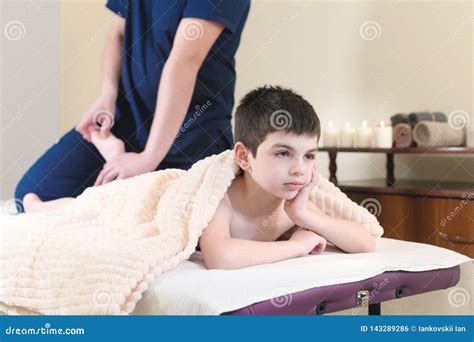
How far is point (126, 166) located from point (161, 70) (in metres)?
0.25

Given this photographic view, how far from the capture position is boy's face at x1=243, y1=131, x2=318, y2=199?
0.99 metres

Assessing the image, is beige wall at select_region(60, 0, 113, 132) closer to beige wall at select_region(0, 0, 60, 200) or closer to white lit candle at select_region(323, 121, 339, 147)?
beige wall at select_region(0, 0, 60, 200)

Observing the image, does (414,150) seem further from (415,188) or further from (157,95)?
(157,95)

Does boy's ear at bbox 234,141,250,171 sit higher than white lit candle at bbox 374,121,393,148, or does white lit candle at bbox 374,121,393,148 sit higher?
white lit candle at bbox 374,121,393,148

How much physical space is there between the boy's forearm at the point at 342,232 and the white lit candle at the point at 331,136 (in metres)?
1.00

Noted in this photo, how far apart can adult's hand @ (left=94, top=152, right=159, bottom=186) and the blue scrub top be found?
0.06 metres

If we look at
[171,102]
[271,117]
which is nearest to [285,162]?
[271,117]

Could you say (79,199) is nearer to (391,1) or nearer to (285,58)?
(285,58)

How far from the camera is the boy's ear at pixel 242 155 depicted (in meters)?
1.06

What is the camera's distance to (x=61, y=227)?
1.17 meters

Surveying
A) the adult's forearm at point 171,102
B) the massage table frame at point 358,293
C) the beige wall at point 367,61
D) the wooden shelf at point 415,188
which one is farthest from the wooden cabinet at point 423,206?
the massage table frame at point 358,293

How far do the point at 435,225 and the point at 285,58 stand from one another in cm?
67

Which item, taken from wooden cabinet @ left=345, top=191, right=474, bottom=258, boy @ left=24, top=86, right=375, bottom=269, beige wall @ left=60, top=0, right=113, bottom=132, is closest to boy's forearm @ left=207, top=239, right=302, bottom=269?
boy @ left=24, top=86, right=375, bottom=269

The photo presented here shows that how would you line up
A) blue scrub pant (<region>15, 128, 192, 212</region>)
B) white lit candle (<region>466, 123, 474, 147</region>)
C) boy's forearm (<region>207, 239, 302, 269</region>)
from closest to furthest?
boy's forearm (<region>207, 239, 302, 269</region>)
blue scrub pant (<region>15, 128, 192, 212</region>)
white lit candle (<region>466, 123, 474, 147</region>)
